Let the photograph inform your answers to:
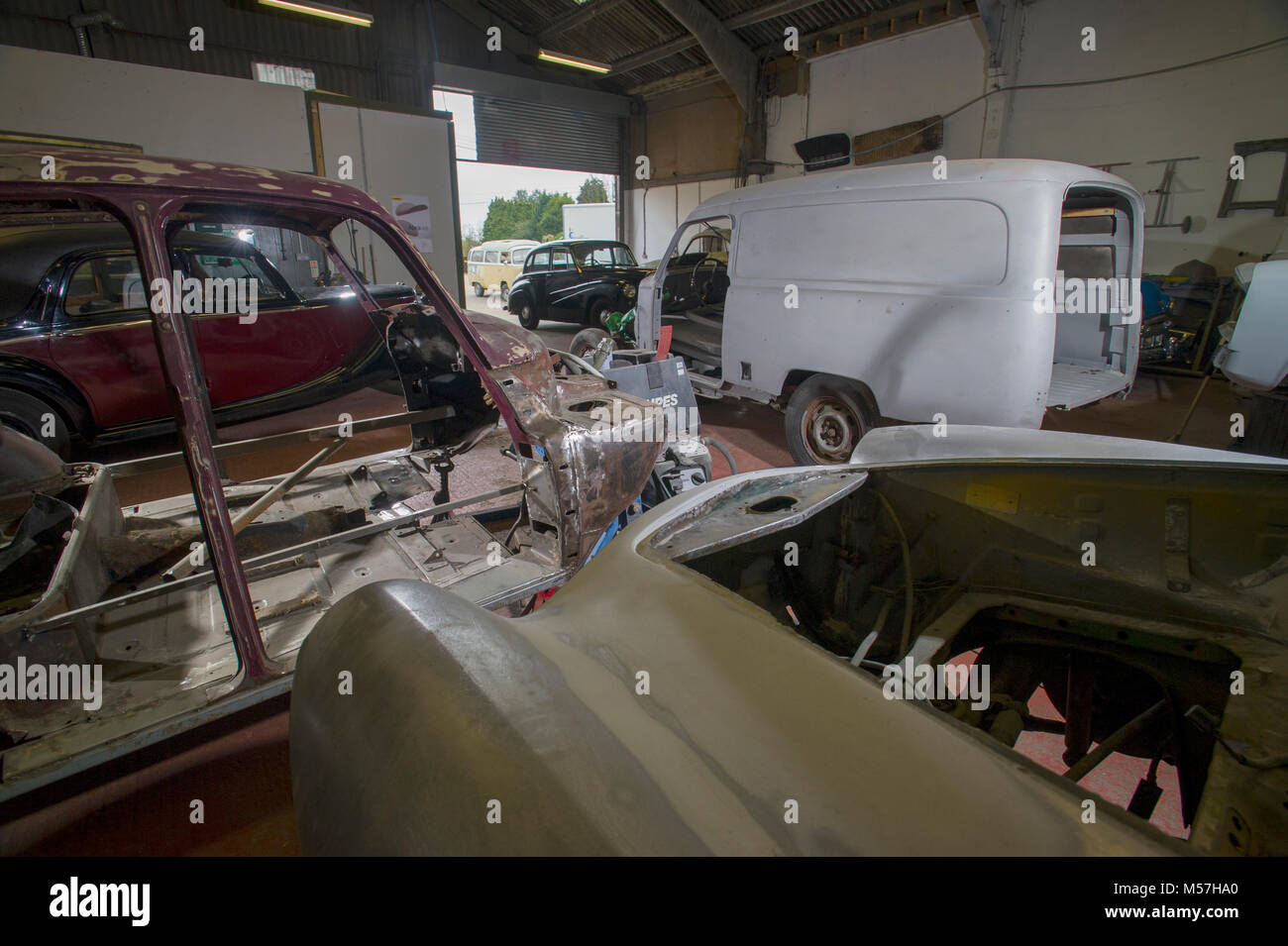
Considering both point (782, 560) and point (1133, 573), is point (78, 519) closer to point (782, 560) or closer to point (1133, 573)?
point (782, 560)

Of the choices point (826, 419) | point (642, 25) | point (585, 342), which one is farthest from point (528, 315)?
point (826, 419)

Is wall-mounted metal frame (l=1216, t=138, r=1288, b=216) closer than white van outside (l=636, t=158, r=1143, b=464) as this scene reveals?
No

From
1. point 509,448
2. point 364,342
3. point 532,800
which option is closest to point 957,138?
point 364,342

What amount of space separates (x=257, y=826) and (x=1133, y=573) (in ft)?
9.26

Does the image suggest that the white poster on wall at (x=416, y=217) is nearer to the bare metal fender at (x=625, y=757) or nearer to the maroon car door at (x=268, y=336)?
the maroon car door at (x=268, y=336)

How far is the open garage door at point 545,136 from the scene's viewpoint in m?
15.4

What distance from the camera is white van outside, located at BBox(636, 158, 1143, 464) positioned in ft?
11.7

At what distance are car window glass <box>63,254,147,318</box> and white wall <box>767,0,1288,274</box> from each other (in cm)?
1176

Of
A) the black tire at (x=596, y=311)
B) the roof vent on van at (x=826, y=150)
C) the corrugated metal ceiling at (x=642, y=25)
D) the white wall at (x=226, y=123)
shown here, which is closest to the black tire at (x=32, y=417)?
the white wall at (x=226, y=123)

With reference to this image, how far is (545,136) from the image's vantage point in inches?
645

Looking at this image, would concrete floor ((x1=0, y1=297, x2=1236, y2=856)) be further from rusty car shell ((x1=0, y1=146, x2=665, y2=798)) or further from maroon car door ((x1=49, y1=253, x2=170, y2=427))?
maroon car door ((x1=49, y1=253, x2=170, y2=427))

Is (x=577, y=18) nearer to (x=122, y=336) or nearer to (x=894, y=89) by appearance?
(x=894, y=89)

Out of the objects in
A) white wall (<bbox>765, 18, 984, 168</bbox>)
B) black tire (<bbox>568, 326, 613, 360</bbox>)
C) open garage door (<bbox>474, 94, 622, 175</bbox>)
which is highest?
open garage door (<bbox>474, 94, 622, 175</bbox>)

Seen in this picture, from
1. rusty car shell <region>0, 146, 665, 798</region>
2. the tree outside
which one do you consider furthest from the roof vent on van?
the tree outside
